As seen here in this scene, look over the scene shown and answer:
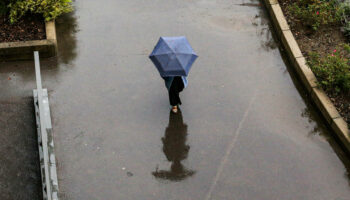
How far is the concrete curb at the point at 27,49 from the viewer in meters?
8.68

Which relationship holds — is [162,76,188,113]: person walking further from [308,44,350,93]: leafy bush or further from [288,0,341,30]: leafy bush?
[288,0,341,30]: leafy bush

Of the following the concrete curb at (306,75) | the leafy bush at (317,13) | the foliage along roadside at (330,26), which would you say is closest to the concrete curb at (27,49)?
the concrete curb at (306,75)

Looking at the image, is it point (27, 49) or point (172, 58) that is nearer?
point (172, 58)

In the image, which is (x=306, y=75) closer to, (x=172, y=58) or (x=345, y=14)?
(x=345, y=14)

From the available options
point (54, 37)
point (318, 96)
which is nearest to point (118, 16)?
point (54, 37)

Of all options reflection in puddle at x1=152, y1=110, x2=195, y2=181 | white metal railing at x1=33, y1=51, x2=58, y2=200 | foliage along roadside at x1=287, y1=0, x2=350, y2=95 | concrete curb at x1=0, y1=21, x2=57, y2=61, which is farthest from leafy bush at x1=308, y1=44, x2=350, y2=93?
concrete curb at x1=0, y1=21, x2=57, y2=61

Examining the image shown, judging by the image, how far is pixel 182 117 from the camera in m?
7.93

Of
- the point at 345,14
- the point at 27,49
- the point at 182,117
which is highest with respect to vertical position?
the point at 345,14

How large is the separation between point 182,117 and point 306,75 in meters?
2.53

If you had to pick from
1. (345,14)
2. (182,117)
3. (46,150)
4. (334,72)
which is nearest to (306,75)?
(334,72)

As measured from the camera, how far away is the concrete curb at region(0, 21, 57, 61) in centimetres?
868

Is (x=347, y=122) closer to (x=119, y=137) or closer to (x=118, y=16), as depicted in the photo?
(x=119, y=137)

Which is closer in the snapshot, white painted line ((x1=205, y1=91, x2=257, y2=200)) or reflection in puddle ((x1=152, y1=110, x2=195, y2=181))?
white painted line ((x1=205, y1=91, x2=257, y2=200))

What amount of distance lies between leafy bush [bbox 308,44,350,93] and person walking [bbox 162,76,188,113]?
2.60 metres
